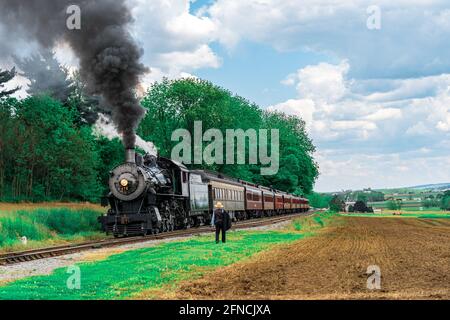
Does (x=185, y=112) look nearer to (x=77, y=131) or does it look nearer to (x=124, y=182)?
(x=77, y=131)

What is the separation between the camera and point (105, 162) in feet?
218

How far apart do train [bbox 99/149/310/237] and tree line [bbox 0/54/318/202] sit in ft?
11.0

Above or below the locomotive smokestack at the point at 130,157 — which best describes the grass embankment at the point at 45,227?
below

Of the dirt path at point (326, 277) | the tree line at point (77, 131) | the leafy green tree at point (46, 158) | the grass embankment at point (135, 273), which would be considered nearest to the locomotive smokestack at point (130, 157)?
the tree line at point (77, 131)

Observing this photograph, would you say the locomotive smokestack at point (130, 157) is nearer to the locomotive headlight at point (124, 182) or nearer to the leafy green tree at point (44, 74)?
the locomotive headlight at point (124, 182)

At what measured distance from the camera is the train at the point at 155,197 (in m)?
30.9

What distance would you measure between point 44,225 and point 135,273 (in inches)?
669

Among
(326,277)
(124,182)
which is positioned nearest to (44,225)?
(124,182)

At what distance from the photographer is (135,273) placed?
1591 cm

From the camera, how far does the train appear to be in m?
30.9

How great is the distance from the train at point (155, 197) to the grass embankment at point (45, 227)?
1.88m

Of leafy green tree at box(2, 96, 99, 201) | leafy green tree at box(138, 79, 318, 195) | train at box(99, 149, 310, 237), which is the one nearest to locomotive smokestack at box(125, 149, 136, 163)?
train at box(99, 149, 310, 237)

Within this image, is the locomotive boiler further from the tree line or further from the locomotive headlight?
the tree line
